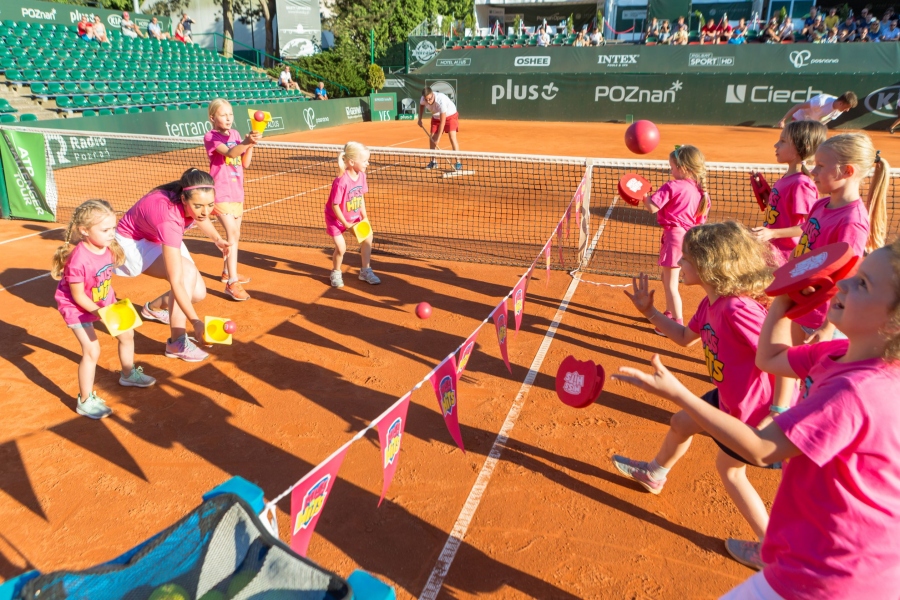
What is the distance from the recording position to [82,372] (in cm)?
514

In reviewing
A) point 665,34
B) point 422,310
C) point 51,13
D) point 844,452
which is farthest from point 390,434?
point 665,34

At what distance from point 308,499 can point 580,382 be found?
1641mm

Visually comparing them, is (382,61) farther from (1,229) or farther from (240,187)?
(240,187)

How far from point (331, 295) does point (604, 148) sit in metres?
15.6

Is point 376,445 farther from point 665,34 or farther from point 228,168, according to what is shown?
point 665,34

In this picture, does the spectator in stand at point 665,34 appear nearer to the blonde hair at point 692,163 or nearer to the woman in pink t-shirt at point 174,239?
the blonde hair at point 692,163

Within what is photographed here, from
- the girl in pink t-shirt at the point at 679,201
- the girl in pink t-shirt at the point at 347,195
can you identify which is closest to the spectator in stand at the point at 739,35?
the girl in pink t-shirt at the point at 347,195

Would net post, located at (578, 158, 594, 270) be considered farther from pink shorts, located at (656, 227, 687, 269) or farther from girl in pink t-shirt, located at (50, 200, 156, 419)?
girl in pink t-shirt, located at (50, 200, 156, 419)

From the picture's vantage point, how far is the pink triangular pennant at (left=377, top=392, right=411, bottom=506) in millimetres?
3328

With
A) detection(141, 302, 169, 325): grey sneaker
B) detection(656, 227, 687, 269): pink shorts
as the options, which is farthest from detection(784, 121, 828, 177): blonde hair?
detection(141, 302, 169, 325): grey sneaker

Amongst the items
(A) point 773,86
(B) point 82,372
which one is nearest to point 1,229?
(B) point 82,372

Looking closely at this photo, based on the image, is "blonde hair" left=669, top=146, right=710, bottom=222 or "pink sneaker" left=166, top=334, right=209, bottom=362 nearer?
"blonde hair" left=669, top=146, right=710, bottom=222

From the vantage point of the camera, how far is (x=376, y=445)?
489 cm

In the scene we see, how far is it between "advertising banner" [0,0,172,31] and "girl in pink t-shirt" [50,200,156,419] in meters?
24.1
